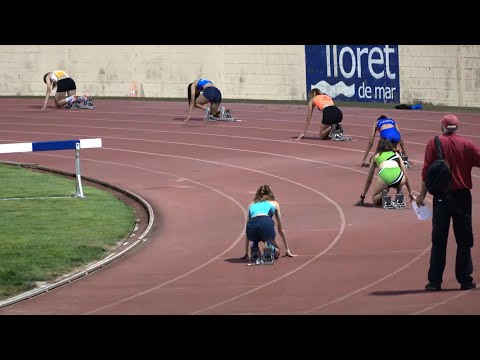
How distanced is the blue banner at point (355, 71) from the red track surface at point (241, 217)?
1210mm

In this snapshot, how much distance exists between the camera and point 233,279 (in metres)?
14.8

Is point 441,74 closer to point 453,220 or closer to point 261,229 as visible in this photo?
point 261,229

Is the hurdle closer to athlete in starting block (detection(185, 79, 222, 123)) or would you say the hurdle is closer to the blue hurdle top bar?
the blue hurdle top bar

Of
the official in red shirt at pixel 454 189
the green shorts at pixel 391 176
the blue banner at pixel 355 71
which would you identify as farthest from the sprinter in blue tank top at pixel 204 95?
the official in red shirt at pixel 454 189

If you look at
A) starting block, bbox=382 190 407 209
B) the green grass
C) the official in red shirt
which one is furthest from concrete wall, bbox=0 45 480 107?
the official in red shirt

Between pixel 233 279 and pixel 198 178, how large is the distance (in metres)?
9.63

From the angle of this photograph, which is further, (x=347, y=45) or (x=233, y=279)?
(x=347, y=45)

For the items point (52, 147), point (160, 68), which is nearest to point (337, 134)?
point (52, 147)

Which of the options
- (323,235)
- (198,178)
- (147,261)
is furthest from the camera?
(198,178)

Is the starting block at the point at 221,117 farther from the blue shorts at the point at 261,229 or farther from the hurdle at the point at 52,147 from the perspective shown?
the blue shorts at the point at 261,229

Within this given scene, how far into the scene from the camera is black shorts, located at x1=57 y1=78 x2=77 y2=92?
3584 cm

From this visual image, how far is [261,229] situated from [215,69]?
894 inches
